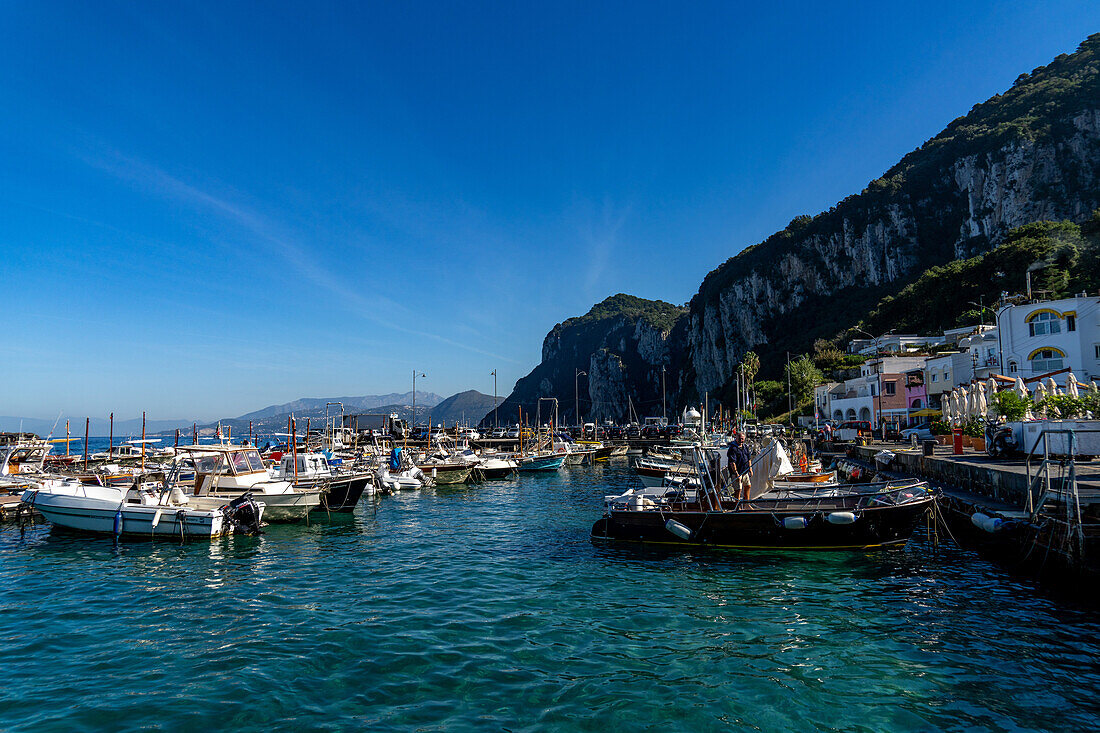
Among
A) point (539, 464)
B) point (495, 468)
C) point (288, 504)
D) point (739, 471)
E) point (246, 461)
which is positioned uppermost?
point (246, 461)

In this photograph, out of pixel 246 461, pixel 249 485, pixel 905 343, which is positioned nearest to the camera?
pixel 249 485

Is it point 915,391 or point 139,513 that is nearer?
point 139,513

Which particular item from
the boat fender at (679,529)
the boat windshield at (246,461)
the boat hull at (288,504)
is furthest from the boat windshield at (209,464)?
the boat fender at (679,529)

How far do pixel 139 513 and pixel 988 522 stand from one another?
94.4 ft

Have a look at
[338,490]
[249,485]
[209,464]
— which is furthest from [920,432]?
[209,464]

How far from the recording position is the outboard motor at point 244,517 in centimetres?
2227

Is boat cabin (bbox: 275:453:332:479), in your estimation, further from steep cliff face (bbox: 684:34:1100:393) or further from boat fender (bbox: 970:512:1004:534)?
steep cliff face (bbox: 684:34:1100:393)

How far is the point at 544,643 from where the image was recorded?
10.9 meters

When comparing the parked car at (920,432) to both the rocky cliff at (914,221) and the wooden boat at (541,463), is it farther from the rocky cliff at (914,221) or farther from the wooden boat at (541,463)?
the rocky cliff at (914,221)

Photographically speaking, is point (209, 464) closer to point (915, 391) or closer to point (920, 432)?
point (920, 432)

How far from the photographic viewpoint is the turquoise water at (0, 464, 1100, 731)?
27.0 ft

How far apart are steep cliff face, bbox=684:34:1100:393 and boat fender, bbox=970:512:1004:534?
4166 inches

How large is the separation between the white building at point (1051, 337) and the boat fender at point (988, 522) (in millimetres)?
34733

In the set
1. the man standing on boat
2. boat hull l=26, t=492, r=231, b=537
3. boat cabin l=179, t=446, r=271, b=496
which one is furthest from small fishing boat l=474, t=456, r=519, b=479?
the man standing on boat
